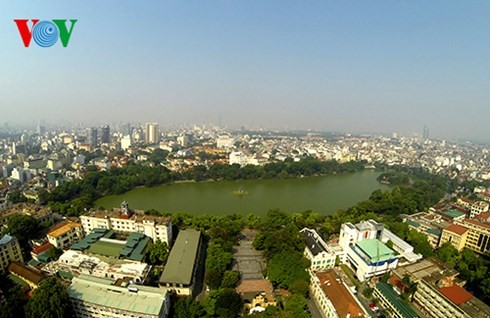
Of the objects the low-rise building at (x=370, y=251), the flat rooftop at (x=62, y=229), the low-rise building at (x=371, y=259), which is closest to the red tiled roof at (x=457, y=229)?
the low-rise building at (x=370, y=251)

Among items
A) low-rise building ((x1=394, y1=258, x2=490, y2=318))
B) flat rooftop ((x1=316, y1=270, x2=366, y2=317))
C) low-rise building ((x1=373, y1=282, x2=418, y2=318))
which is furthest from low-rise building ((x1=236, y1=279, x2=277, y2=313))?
low-rise building ((x1=394, y1=258, x2=490, y2=318))

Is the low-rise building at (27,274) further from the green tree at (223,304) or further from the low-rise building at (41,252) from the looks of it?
the green tree at (223,304)

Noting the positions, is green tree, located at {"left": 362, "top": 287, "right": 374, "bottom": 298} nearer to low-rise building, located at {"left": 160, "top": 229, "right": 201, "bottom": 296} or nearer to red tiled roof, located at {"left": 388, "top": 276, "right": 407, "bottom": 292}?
red tiled roof, located at {"left": 388, "top": 276, "right": 407, "bottom": 292}

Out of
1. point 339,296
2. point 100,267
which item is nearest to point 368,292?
point 339,296

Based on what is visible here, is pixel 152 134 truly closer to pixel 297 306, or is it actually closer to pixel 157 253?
pixel 157 253

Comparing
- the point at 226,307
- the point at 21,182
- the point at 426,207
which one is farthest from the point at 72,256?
the point at 426,207
